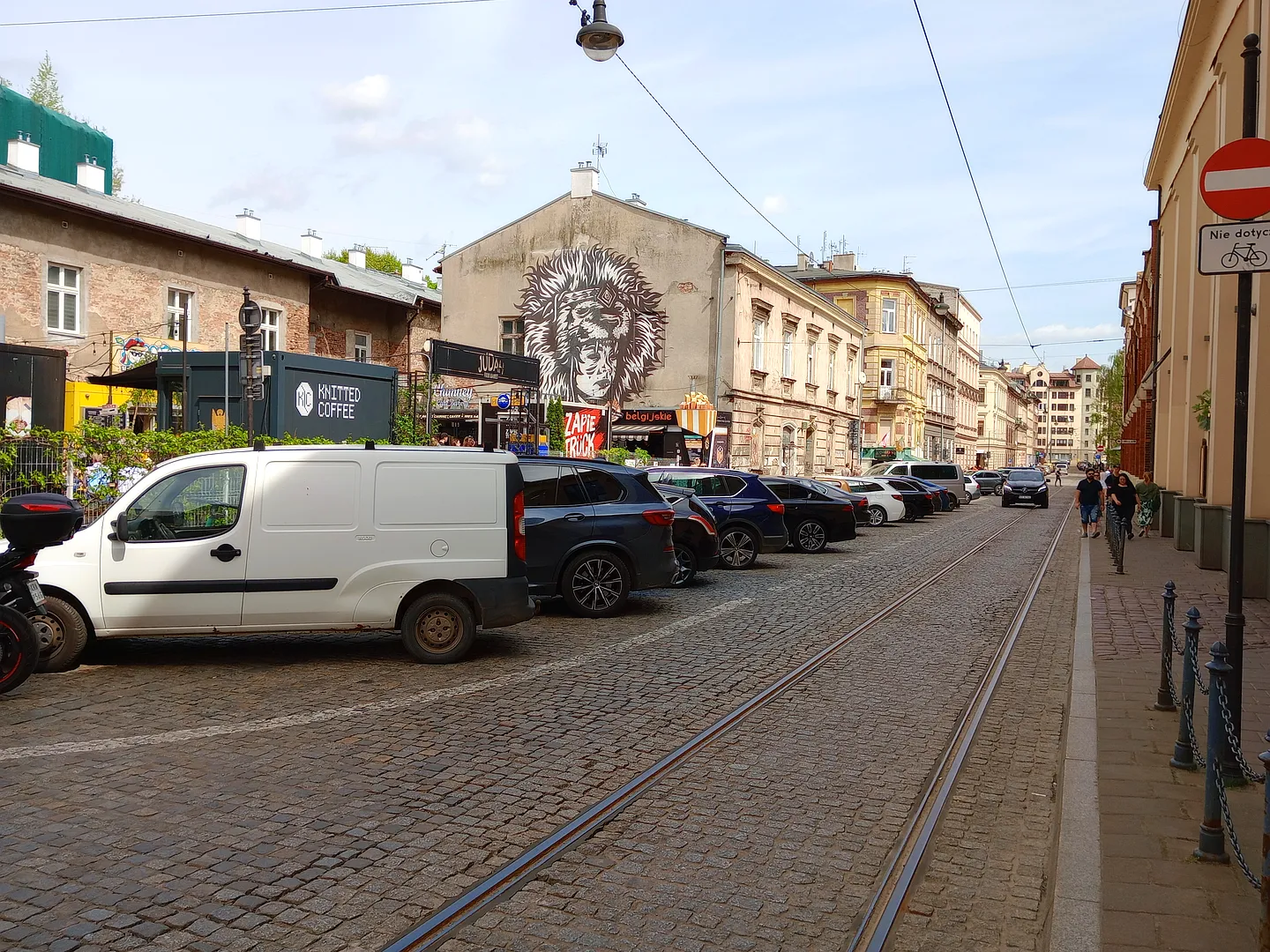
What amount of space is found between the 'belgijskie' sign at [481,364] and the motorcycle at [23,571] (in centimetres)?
1144

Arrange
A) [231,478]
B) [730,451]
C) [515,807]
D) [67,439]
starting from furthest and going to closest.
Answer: [730,451], [67,439], [231,478], [515,807]

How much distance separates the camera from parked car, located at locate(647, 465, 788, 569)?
1714cm

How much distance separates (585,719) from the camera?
6.91 metres

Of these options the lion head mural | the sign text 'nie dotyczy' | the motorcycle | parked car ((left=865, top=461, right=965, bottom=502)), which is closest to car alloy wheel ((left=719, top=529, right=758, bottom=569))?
the motorcycle

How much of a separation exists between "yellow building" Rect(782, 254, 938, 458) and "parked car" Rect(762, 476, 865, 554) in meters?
41.0

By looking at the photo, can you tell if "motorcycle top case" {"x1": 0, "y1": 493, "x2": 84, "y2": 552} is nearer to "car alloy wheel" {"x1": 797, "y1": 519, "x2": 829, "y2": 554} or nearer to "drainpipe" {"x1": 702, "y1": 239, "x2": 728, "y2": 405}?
"car alloy wheel" {"x1": 797, "y1": 519, "x2": 829, "y2": 554}

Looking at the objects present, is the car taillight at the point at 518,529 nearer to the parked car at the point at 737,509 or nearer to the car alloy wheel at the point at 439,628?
the car alloy wheel at the point at 439,628

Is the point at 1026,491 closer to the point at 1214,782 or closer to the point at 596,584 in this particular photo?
the point at 596,584

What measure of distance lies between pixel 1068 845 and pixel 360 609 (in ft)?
18.5

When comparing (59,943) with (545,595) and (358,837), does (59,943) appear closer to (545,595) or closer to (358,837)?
(358,837)

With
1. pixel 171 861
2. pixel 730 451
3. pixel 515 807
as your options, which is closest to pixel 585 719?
pixel 515 807

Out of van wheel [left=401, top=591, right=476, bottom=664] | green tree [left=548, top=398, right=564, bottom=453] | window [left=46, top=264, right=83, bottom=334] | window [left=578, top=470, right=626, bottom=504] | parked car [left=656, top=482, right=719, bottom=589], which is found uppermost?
window [left=46, top=264, right=83, bottom=334]

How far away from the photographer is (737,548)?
56.4 feet

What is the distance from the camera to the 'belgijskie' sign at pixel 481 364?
19.6 metres
